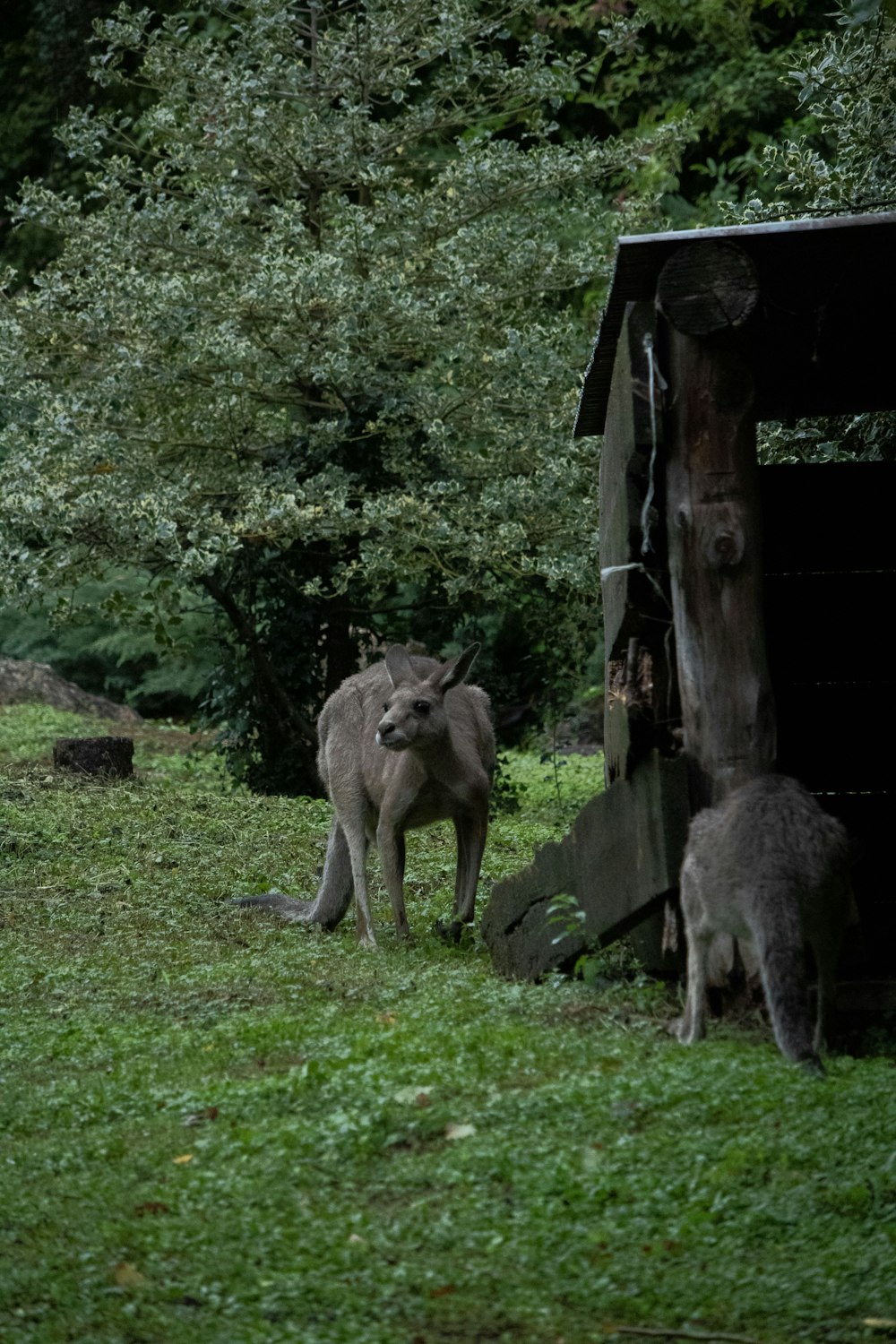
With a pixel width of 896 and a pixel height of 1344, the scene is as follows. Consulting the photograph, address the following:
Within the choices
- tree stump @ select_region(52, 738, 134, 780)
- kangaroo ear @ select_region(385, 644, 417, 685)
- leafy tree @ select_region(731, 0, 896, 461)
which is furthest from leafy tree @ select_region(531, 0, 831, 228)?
kangaroo ear @ select_region(385, 644, 417, 685)

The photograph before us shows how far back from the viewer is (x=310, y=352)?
46.4 feet

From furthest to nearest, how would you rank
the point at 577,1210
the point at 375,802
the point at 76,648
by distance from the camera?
1. the point at 76,648
2. the point at 375,802
3. the point at 577,1210

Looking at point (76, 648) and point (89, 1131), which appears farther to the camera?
point (76, 648)

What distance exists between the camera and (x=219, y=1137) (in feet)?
16.5

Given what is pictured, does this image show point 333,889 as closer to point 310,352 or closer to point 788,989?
point 788,989

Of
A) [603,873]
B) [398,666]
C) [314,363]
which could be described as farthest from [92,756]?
[603,873]

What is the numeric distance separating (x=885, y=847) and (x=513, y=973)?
172 cm

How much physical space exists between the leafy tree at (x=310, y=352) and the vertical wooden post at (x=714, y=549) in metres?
7.52

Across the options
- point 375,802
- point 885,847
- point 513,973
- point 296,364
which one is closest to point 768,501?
point 885,847

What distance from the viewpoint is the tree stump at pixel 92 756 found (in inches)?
598

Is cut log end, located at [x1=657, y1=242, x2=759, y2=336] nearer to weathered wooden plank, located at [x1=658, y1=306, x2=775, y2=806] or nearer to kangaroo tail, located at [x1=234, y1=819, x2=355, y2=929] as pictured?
weathered wooden plank, located at [x1=658, y1=306, x2=775, y2=806]

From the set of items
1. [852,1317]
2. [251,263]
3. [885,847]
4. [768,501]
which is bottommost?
[852,1317]

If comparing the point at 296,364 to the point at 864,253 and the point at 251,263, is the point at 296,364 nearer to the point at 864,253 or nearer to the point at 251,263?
the point at 251,263

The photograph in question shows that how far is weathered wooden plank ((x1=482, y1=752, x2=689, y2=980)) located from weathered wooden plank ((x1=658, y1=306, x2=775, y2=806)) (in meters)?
0.17
